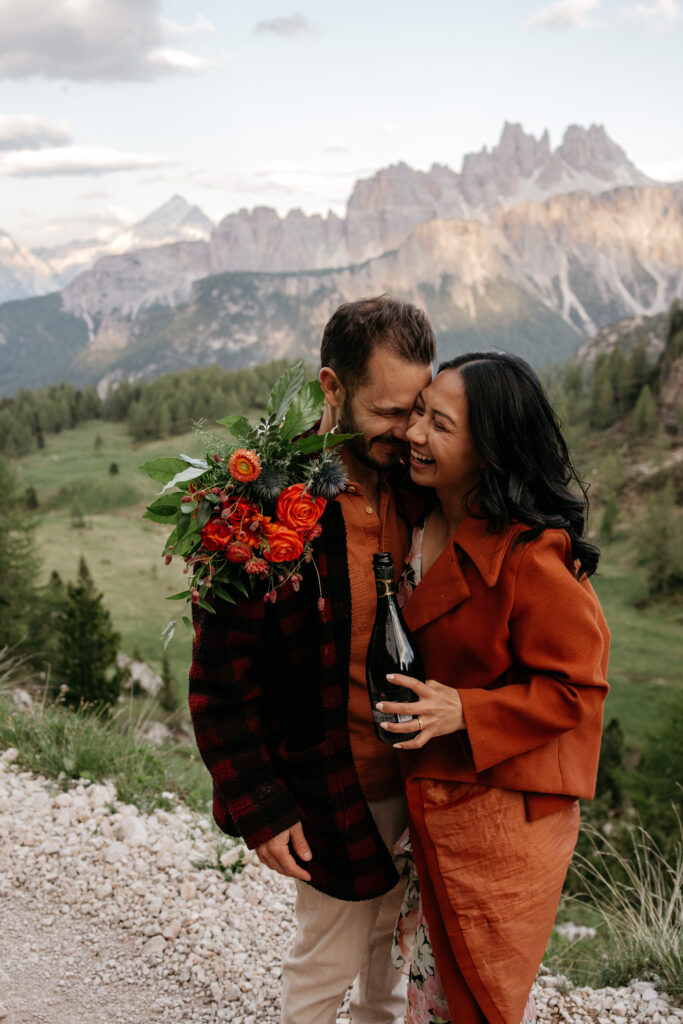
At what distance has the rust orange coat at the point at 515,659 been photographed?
2.26 meters

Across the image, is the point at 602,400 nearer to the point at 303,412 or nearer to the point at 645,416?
the point at 645,416

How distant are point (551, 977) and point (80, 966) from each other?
2.65 m

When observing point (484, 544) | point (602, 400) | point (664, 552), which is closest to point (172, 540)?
point (484, 544)

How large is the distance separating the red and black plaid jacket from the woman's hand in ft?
1.09

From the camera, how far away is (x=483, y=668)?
7.89 feet

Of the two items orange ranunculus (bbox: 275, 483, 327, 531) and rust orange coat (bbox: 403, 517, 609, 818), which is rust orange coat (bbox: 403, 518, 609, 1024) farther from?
orange ranunculus (bbox: 275, 483, 327, 531)

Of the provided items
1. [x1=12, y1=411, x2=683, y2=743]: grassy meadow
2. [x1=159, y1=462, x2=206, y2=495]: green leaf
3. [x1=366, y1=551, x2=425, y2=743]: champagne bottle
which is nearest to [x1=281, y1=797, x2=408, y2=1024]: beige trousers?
[x1=366, y1=551, x2=425, y2=743]: champagne bottle

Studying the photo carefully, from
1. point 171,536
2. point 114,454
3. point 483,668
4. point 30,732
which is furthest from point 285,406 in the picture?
point 114,454

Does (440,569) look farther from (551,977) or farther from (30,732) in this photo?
(30,732)

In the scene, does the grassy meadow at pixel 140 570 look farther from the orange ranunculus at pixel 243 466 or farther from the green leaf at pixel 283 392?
the orange ranunculus at pixel 243 466

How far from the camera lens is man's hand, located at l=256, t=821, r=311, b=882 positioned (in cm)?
257

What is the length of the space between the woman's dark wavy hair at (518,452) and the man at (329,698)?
28cm

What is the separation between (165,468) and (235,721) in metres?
0.91

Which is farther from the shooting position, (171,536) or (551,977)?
(551,977)
